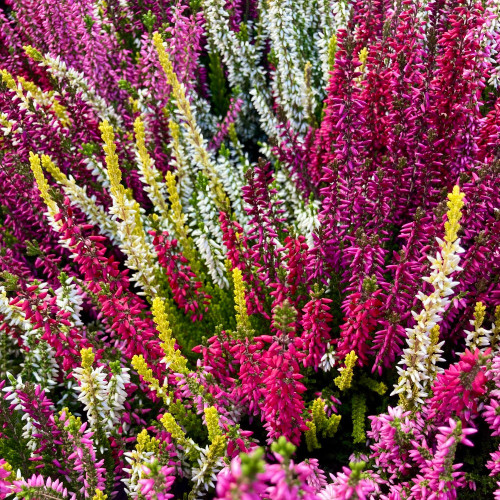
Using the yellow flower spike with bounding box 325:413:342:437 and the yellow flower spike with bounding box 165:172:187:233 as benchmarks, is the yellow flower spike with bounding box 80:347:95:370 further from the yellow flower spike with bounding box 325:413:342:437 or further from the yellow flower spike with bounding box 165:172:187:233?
the yellow flower spike with bounding box 325:413:342:437

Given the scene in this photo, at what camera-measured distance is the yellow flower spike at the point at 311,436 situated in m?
2.92

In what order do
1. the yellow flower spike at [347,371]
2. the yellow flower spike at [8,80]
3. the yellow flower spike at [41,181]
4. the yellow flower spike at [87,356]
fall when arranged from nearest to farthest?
the yellow flower spike at [87,356] < the yellow flower spike at [347,371] < the yellow flower spike at [41,181] < the yellow flower spike at [8,80]

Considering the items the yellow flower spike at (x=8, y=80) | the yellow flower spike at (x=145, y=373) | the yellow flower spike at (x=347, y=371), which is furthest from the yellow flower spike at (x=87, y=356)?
the yellow flower spike at (x=8, y=80)

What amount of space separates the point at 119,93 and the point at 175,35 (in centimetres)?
84

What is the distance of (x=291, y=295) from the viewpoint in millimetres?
3422

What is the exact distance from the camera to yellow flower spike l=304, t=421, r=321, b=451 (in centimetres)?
292

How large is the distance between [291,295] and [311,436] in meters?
0.91

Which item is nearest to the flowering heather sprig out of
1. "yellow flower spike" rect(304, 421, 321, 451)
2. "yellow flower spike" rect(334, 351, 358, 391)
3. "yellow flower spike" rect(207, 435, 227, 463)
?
"yellow flower spike" rect(334, 351, 358, 391)

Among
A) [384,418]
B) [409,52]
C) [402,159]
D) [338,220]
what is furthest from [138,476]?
[409,52]

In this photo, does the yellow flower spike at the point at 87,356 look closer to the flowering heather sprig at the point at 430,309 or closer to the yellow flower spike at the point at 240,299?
the yellow flower spike at the point at 240,299

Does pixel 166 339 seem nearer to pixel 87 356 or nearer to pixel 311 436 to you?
pixel 87 356

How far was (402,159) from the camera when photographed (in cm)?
299

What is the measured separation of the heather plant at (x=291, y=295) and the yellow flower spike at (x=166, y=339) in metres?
0.01

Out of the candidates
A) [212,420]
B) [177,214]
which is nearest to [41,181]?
[177,214]
